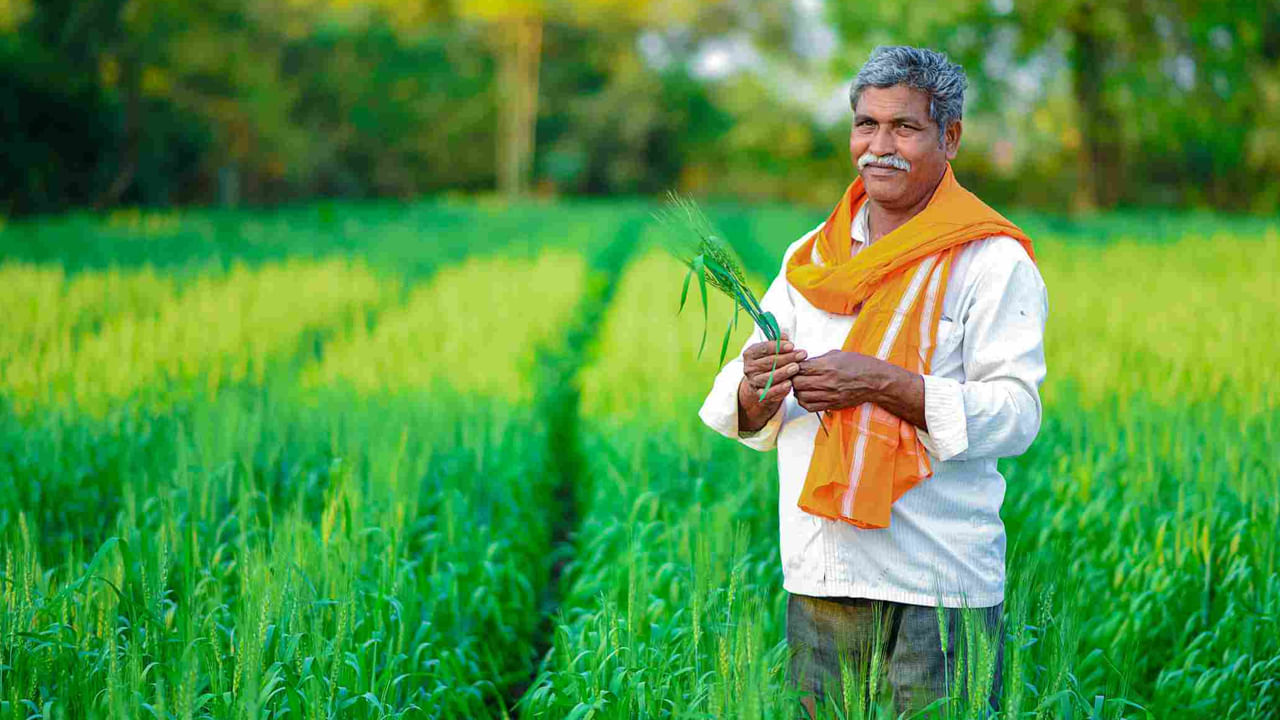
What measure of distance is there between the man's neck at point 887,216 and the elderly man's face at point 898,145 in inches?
1.1

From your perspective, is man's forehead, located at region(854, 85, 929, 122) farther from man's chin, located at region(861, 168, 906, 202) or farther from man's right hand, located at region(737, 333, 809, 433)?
man's right hand, located at region(737, 333, 809, 433)

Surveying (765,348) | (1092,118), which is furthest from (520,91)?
(765,348)

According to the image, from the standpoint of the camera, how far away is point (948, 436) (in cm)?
192

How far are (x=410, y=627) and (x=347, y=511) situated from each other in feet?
2.37

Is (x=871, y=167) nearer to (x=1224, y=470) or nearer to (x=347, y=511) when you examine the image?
(x=347, y=511)

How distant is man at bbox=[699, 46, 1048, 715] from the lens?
195cm

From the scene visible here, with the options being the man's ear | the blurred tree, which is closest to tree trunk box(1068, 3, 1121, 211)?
the blurred tree

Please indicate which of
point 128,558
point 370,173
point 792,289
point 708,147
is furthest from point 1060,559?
point 708,147

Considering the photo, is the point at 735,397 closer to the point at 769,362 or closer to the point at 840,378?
the point at 769,362

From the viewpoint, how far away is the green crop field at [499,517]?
2.35m

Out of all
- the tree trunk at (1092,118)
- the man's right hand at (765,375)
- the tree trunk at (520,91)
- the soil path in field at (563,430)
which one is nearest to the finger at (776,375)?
the man's right hand at (765,375)

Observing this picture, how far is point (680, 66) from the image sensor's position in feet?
149

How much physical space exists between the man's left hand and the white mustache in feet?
1.33

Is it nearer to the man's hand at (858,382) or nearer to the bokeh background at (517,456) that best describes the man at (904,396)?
the man's hand at (858,382)
